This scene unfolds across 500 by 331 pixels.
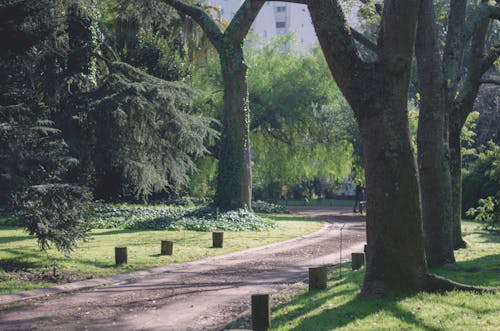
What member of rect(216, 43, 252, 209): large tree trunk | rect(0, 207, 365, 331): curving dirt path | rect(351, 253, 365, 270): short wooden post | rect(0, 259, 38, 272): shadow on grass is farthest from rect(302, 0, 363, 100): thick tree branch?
rect(216, 43, 252, 209): large tree trunk

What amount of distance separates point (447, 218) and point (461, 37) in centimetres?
465

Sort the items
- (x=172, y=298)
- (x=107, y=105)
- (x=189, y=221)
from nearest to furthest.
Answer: (x=172, y=298)
(x=107, y=105)
(x=189, y=221)

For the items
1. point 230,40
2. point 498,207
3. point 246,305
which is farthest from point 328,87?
point 246,305

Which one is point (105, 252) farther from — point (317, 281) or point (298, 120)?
point (298, 120)

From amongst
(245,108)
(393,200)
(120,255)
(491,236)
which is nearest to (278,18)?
(245,108)

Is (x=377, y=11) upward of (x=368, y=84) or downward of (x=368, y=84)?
upward

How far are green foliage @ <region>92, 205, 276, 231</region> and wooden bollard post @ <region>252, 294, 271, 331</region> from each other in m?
15.5

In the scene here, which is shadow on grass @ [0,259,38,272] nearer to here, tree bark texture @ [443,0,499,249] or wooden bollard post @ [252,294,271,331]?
wooden bollard post @ [252,294,271,331]

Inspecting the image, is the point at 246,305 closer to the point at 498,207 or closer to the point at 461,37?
the point at 498,207

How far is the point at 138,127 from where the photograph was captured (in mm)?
25344

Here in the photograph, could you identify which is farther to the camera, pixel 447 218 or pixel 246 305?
pixel 447 218

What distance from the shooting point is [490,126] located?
41031 millimetres

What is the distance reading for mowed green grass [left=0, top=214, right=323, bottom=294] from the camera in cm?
1309

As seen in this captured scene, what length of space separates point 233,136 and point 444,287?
58.4ft
